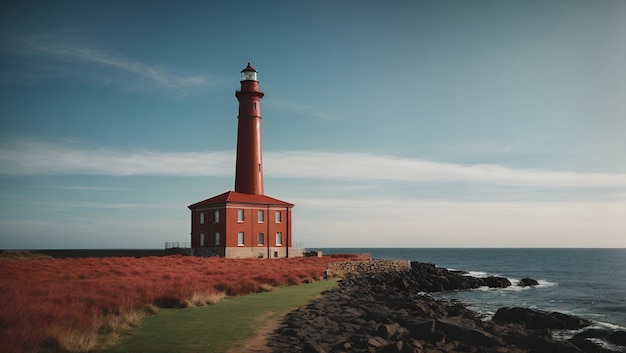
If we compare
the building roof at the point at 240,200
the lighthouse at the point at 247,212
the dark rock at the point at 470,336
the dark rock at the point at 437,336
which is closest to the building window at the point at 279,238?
the lighthouse at the point at 247,212

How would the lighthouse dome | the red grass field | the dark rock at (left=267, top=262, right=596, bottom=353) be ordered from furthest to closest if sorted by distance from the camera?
1. the lighthouse dome
2. the dark rock at (left=267, top=262, right=596, bottom=353)
3. the red grass field

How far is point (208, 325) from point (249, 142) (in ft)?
124

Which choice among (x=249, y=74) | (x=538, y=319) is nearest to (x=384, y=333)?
(x=538, y=319)

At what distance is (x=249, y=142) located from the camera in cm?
5100

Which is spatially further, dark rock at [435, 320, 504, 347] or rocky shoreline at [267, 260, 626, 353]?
dark rock at [435, 320, 504, 347]

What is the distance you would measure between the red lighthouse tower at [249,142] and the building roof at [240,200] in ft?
4.41

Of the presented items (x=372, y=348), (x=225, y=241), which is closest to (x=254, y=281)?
(x=372, y=348)

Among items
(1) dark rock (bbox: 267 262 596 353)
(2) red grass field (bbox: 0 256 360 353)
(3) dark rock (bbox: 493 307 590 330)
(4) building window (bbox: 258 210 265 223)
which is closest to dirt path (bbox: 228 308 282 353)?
(1) dark rock (bbox: 267 262 596 353)

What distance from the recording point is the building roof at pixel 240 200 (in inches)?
1874

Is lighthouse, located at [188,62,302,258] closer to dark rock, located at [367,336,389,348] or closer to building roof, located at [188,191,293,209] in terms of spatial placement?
building roof, located at [188,191,293,209]

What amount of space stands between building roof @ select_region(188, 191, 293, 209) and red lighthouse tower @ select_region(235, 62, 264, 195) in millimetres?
1344

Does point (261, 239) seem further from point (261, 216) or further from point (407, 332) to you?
point (407, 332)

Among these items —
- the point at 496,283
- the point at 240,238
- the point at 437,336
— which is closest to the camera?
the point at 437,336

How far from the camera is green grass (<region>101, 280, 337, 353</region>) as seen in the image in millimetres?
11680
